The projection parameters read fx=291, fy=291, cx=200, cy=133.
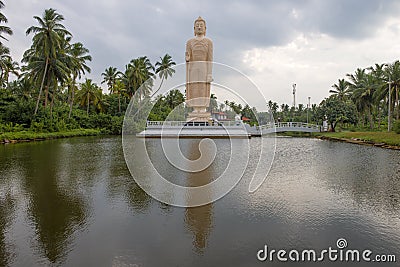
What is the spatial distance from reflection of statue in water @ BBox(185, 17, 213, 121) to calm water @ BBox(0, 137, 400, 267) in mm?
17289

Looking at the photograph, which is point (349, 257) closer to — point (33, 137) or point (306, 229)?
point (306, 229)

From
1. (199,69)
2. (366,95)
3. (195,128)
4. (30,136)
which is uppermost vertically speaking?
(199,69)

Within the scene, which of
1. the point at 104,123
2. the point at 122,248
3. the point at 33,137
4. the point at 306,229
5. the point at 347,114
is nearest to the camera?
the point at 122,248

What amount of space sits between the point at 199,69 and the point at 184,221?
871 inches

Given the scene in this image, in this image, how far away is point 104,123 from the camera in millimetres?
35031

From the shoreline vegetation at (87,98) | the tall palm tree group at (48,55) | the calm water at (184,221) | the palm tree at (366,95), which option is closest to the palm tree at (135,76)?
the shoreline vegetation at (87,98)

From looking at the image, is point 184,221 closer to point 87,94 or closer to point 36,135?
point 36,135

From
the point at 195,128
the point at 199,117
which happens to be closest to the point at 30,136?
the point at 195,128

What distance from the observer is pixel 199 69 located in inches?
1006

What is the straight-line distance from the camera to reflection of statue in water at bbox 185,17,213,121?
24531 millimetres

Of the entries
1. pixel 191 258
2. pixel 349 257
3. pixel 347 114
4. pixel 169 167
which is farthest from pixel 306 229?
pixel 347 114

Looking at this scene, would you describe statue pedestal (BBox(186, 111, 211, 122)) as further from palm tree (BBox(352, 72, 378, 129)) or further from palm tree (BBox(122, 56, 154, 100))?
palm tree (BBox(352, 72, 378, 129))

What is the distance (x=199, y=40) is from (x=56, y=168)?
1818 cm

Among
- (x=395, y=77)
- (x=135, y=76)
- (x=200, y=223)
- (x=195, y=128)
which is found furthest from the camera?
(x=135, y=76)
